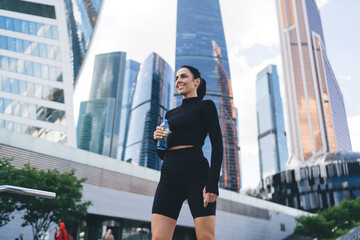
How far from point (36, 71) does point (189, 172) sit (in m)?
48.2

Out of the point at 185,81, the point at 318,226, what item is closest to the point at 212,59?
the point at 318,226

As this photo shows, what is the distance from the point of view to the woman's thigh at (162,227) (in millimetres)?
2449

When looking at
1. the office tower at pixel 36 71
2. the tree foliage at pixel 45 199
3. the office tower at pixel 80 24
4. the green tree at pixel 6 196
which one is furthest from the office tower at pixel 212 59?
the green tree at pixel 6 196

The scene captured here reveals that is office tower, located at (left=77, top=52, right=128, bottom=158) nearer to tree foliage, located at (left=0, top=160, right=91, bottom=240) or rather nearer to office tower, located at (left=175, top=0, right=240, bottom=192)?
office tower, located at (left=175, top=0, right=240, bottom=192)

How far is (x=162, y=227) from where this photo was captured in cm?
248

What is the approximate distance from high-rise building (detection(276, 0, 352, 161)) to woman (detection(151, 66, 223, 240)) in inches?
5346

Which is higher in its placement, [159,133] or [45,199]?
[45,199]

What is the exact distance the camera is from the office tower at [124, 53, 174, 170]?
462 feet

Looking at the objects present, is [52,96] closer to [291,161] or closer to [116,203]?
[116,203]

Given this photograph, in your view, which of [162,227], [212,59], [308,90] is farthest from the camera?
[212,59]

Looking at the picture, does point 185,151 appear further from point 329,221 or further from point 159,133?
point 329,221

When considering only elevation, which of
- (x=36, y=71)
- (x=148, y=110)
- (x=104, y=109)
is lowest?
(x=36, y=71)

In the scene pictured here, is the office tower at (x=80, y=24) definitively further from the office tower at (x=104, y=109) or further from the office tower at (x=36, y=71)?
the office tower at (x=104, y=109)

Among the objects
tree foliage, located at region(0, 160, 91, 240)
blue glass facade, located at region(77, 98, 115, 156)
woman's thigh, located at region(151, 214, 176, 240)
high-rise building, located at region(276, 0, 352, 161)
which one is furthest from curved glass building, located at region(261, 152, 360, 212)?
blue glass facade, located at region(77, 98, 115, 156)
